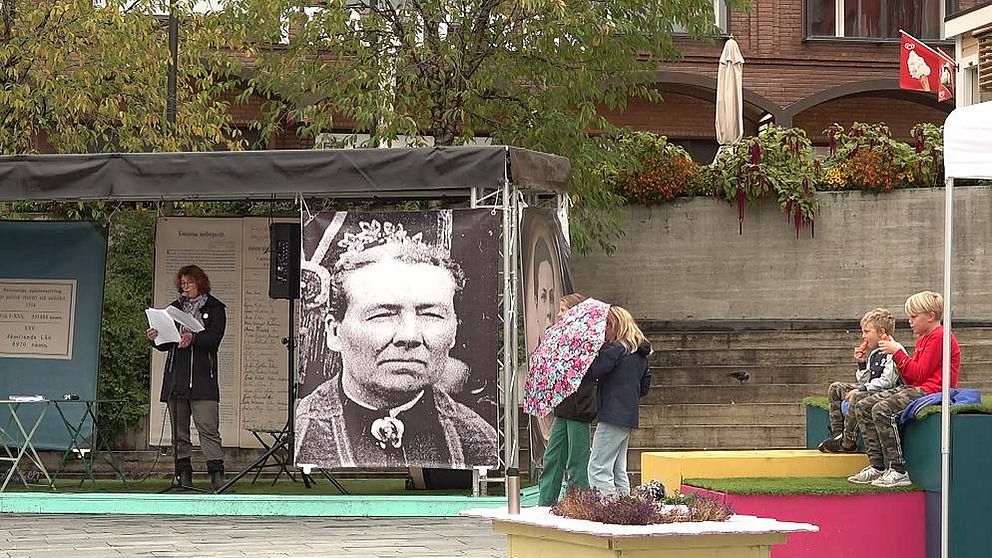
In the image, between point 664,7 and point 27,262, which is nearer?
point 27,262

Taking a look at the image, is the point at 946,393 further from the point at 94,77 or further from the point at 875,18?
the point at 875,18

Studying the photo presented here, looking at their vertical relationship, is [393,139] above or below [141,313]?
above

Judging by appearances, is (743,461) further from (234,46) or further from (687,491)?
(234,46)

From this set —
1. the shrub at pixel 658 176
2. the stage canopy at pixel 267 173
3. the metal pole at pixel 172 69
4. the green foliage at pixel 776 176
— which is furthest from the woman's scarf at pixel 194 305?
the green foliage at pixel 776 176

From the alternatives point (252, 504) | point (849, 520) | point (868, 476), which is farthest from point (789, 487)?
point (252, 504)

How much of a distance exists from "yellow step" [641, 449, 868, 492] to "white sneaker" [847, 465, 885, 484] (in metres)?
0.35

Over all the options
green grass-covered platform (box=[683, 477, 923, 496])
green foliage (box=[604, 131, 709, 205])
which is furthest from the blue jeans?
green foliage (box=[604, 131, 709, 205])

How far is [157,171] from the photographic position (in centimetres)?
1362

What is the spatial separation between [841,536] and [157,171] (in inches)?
248

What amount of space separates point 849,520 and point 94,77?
10.3 metres

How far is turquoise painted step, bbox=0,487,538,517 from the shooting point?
13586 millimetres

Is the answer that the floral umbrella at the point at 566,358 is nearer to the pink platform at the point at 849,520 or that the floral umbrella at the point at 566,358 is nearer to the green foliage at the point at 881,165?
the pink platform at the point at 849,520

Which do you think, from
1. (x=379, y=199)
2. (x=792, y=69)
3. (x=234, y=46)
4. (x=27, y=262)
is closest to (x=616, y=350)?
(x=379, y=199)

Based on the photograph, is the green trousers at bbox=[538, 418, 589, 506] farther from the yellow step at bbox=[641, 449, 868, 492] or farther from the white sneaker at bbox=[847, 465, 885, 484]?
the white sneaker at bbox=[847, 465, 885, 484]
